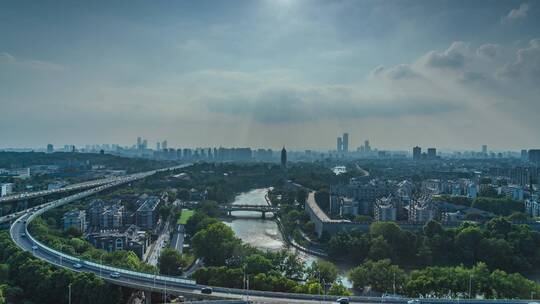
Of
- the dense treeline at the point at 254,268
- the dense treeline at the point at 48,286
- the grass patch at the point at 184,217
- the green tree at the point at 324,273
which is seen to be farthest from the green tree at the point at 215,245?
the grass patch at the point at 184,217

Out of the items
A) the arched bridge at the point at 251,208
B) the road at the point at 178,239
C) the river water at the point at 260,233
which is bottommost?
the river water at the point at 260,233

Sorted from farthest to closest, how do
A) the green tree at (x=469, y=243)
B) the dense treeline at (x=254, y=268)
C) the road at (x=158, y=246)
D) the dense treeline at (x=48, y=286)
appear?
1. the green tree at (x=469, y=243)
2. the road at (x=158, y=246)
3. the dense treeline at (x=254, y=268)
4. the dense treeline at (x=48, y=286)

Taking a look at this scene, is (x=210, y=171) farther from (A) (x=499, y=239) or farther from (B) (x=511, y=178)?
(A) (x=499, y=239)

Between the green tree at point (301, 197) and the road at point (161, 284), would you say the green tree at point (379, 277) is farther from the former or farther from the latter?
the green tree at point (301, 197)

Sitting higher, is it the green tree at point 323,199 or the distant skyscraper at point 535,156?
the distant skyscraper at point 535,156

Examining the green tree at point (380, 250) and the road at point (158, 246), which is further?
the road at point (158, 246)

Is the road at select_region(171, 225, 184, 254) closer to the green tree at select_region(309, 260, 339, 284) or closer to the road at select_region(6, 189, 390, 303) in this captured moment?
the road at select_region(6, 189, 390, 303)

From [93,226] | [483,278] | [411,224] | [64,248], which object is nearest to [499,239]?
[411,224]
